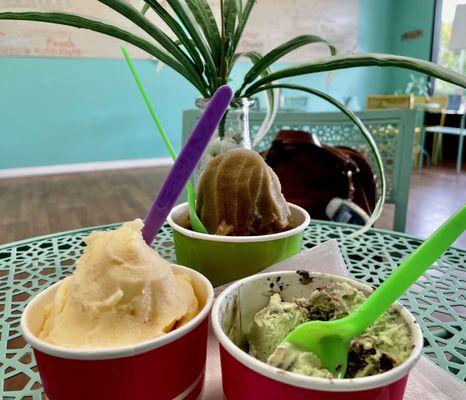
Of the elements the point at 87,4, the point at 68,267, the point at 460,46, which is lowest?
the point at 68,267

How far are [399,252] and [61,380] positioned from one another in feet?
1.62

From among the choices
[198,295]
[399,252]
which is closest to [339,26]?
[399,252]

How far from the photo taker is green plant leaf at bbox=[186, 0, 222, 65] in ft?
1.61

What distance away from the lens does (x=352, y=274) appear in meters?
0.54

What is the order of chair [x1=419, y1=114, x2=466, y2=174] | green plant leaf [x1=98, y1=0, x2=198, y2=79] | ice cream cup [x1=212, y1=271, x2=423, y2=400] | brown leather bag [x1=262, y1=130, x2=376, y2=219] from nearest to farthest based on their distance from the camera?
ice cream cup [x1=212, y1=271, x2=423, y2=400], green plant leaf [x1=98, y1=0, x2=198, y2=79], brown leather bag [x1=262, y1=130, x2=376, y2=219], chair [x1=419, y1=114, x2=466, y2=174]

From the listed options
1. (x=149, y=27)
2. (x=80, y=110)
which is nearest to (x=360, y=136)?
(x=149, y=27)

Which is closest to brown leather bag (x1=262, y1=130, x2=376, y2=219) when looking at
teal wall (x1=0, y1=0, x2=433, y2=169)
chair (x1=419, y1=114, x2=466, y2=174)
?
teal wall (x1=0, y1=0, x2=433, y2=169)

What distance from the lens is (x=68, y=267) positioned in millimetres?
557

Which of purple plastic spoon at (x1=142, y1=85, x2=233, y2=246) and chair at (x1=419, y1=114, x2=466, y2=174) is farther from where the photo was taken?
chair at (x1=419, y1=114, x2=466, y2=174)

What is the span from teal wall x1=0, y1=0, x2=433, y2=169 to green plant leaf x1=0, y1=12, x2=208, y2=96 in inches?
122

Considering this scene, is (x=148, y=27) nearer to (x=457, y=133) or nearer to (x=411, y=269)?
(x=411, y=269)

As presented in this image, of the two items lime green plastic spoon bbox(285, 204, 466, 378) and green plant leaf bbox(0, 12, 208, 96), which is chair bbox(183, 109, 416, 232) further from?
lime green plastic spoon bbox(285, 204, 466, 378)

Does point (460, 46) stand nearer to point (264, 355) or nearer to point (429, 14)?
point (429, 14)

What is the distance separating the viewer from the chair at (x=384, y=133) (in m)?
1.10
